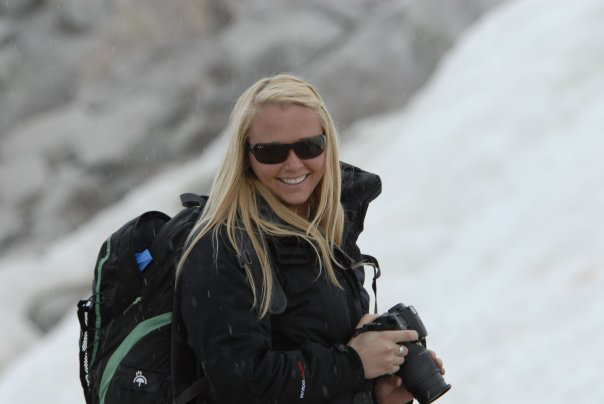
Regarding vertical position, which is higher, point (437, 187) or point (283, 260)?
point (437, 187)

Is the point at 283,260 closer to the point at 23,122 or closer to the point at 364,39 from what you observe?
the point at 364,39

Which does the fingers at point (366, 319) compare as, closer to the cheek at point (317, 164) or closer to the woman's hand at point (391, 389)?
the woman's hand at point (391, 389)

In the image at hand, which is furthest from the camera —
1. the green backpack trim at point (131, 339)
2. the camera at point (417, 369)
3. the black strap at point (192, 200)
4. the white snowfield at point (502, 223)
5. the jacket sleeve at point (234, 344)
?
the white snowfield at point (502, 223)

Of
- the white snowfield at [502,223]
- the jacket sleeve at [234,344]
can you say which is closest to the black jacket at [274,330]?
the jacket sleeve at [234,344]

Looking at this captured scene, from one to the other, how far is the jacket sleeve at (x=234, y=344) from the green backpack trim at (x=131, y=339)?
4.1 inches

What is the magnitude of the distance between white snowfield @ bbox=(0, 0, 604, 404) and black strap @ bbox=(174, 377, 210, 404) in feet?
13.1

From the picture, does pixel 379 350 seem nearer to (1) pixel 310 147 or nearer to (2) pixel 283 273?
(2) pixel 283 273

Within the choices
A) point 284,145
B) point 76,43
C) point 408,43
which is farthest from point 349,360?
point 76,43

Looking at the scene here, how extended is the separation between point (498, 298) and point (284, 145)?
565cm

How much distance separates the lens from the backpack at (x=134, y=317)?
235 cm

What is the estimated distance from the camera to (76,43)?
81.3 ft

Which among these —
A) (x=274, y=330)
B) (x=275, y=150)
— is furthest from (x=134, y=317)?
(x=275, y=150)

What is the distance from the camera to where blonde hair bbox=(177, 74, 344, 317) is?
2.39m

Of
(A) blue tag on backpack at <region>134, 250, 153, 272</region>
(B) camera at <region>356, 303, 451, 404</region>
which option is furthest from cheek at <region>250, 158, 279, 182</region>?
(B) camera at <region>356, 303, 451, 404</region>
